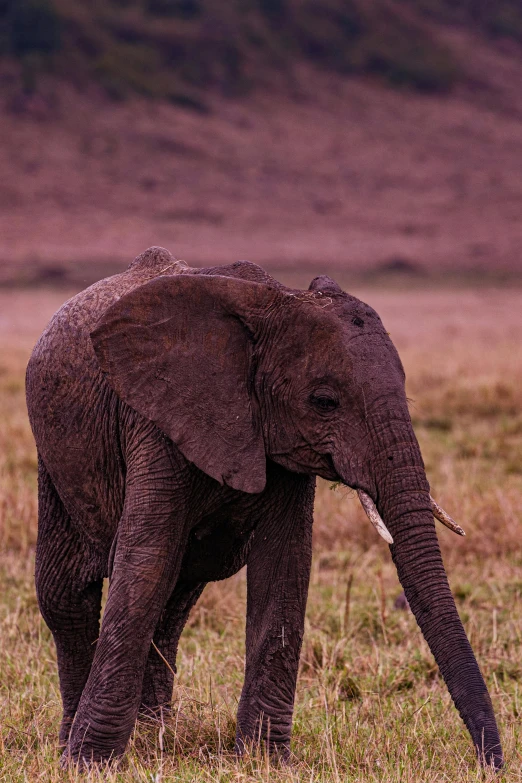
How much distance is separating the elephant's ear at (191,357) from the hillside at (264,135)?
47.0 meters

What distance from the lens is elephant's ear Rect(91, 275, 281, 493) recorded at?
13.5 ft

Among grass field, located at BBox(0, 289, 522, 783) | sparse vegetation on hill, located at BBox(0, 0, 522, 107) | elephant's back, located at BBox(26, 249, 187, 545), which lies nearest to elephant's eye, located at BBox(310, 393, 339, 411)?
elephant's back, located at BBox(26, 249, 187, 545)

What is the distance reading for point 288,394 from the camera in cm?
411

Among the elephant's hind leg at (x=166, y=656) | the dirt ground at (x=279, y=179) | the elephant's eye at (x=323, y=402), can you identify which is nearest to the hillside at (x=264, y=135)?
the dirt ground at (x=279, y=179)

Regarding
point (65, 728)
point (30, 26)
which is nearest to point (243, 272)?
point (65, 728)

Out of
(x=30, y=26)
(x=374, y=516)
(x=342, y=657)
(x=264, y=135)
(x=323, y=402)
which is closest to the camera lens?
(x=374, y=516)

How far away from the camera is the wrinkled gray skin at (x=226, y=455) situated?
3945mm

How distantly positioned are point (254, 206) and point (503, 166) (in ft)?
62.2

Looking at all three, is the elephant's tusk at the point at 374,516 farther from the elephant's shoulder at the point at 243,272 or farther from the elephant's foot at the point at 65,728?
the elephant's foot at the point at 65,728

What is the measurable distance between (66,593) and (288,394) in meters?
1.40

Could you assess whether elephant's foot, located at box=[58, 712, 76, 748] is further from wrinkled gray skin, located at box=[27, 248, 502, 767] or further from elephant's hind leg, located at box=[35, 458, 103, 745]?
wrinkled gray skin, located at box=[27, 248, 502, 767]

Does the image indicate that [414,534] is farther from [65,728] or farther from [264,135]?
[264,135]

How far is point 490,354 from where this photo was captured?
18375 millimetres

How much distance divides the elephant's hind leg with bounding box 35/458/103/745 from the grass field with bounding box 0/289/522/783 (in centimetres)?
23
